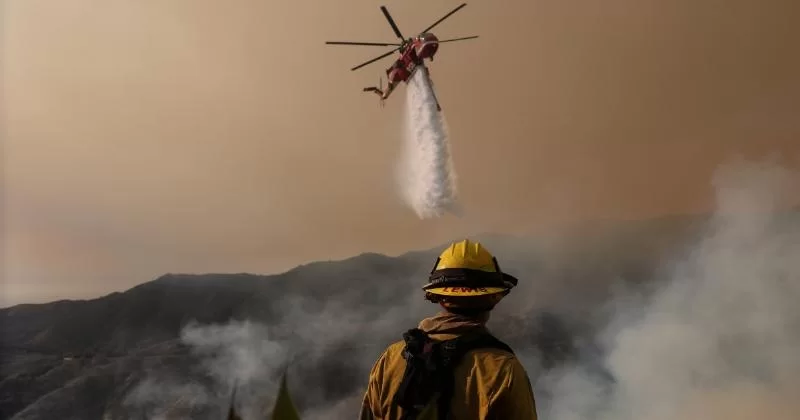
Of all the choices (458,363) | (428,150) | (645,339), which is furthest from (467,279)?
(645,339)

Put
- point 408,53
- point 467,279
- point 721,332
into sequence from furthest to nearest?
point 408,53 → point 721,332 → point 467,279

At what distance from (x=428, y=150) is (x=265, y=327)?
307 cm

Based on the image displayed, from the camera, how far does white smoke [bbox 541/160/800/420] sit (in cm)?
633

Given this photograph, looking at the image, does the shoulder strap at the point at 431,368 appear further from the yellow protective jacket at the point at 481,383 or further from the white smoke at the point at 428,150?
the white smoke at the point at 428,150

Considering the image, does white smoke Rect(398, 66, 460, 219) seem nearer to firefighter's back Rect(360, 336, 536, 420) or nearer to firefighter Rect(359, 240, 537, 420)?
firefighter Rect(359, 240, 537, 420)

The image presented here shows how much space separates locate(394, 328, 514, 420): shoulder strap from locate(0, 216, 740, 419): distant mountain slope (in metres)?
5.75

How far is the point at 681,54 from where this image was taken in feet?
23.3

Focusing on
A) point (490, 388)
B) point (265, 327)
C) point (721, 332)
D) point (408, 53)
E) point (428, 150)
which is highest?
point (408, 53)

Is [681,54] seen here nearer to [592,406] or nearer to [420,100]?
[420,100]

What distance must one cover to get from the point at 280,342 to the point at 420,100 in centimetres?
348

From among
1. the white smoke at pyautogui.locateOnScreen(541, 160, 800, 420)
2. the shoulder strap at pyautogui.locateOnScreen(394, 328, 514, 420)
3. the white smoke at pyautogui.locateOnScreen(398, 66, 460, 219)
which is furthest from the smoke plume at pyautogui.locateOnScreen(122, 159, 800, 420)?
the shoulder strap at pyautogui.locateOnScreen(394, 328, 514, 420)

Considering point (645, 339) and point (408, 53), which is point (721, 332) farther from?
point (408, 53)

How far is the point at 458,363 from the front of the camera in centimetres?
183

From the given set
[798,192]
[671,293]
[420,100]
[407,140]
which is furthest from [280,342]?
[798,192]
